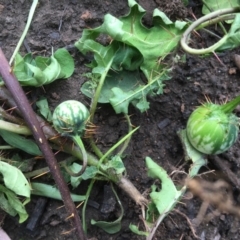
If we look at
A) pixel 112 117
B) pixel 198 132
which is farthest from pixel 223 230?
pixel 112 117

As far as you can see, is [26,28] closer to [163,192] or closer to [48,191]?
[48,191]

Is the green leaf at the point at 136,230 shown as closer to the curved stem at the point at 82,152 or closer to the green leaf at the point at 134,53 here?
the curved stem at the point at 82,152

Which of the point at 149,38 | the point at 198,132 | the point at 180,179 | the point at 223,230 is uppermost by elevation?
the point at 149,38

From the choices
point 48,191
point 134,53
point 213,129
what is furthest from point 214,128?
point 48,191

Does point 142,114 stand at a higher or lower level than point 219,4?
lower

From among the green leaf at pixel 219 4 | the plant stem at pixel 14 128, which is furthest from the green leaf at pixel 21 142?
the green leaf at pixel 219 4

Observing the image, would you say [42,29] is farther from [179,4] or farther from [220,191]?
[220,191]

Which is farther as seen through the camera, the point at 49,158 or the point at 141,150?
the point at 141,150
